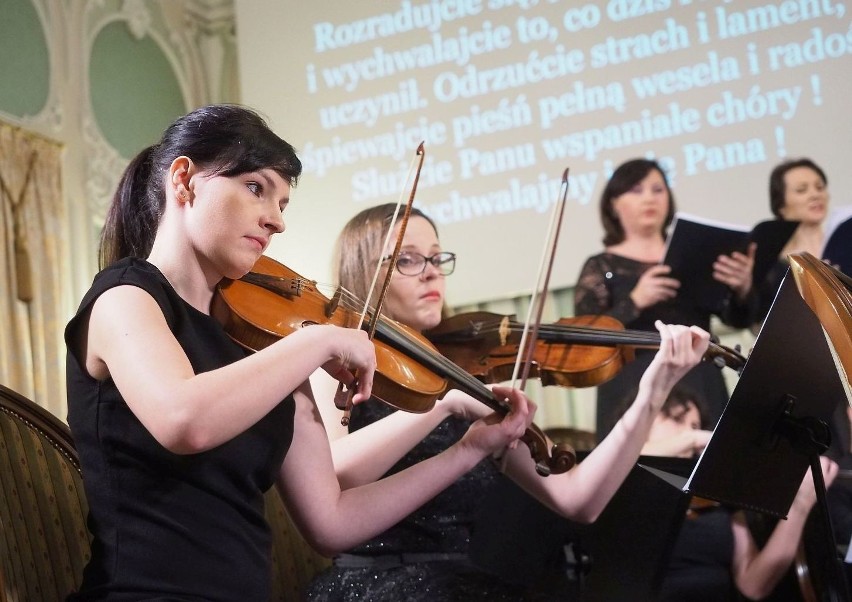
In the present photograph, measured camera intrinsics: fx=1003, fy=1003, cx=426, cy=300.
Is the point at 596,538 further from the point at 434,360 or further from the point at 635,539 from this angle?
the point at 434,360

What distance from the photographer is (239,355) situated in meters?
1.31

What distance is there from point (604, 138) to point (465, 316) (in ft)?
5.33

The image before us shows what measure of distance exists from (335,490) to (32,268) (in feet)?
9.20

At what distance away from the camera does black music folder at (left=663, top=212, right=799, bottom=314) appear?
3.12 meters

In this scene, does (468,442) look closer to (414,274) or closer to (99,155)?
(414,274)

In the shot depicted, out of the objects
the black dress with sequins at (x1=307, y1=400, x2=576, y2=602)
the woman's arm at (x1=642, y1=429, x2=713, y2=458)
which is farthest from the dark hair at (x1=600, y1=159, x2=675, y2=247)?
the black dress with sequins at (x1=307, y1=400, x2=576, y2=602)

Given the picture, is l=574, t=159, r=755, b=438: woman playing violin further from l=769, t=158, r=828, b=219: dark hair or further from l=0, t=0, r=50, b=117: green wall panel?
l=0, t=0, r=50, b=117: green wall panel

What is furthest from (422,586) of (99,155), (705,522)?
(99,155)

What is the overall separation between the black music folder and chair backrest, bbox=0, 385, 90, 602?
6.93 ft

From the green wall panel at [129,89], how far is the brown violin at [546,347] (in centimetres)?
278

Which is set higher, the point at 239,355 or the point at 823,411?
the point at 239,355

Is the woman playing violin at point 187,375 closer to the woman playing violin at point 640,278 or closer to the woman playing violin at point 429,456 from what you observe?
the woman playing violin at point 429,456

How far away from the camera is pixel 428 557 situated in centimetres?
176

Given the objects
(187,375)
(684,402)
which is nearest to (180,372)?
(187,375)
